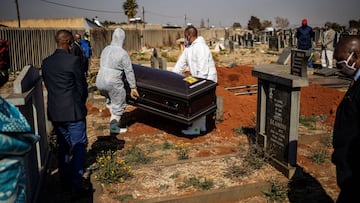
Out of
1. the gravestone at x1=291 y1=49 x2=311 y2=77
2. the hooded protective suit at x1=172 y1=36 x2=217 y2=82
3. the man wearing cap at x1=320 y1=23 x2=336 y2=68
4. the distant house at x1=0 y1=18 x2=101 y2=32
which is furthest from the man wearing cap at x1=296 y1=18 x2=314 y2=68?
the distant house at x1=0 y1=18 x2=101 y2=32

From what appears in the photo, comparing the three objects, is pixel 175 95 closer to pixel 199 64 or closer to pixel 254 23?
pixel 199 64

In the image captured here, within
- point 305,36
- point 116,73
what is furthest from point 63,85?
point 305,36

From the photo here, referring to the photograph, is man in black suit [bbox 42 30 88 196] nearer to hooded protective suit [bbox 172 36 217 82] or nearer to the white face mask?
hooded protective suit [bbox 172 36 217 82]

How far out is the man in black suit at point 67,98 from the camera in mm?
4363

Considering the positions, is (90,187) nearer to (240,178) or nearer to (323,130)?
(240,178)

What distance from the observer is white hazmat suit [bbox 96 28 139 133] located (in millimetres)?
6215

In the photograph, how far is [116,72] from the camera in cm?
628

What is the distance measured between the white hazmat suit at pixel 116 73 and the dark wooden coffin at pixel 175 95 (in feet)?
1.10

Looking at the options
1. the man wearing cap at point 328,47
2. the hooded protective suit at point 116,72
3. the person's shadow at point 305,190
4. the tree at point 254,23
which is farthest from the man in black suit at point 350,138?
the tree at point 254,23

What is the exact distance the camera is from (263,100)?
17.6 feet

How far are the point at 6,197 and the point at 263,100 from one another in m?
3.98

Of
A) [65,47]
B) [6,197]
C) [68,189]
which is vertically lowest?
[68,189]

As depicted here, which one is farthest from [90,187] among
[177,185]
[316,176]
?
[316,176]

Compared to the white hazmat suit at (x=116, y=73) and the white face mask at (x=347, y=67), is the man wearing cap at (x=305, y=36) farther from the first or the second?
the white face mask at (x=347, y=67)
